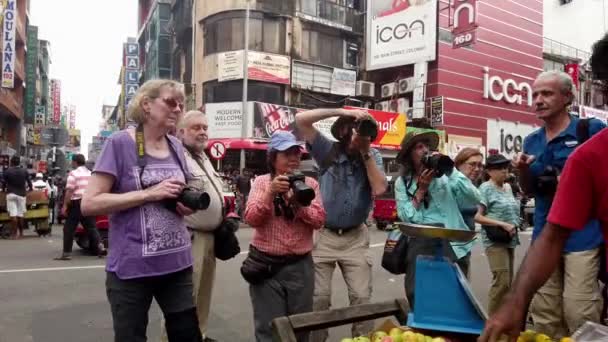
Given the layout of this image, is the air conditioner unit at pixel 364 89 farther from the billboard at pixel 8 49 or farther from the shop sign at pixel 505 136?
the billboard at pixel 8 49

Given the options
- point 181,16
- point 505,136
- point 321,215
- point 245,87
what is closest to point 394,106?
point 505,136

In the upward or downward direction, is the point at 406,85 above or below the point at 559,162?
above

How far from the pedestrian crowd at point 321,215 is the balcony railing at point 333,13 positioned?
67.4 feet

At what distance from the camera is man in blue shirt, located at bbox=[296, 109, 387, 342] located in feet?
11.7

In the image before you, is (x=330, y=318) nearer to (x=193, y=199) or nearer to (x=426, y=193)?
(x=193, y=199)

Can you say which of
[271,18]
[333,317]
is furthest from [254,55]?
[333,317]

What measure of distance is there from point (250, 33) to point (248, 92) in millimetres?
2697

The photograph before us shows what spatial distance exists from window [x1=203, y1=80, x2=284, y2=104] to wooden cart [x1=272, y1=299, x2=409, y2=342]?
2001cm

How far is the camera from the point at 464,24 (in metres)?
24.0

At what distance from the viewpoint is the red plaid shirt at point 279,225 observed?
3131 millimetres

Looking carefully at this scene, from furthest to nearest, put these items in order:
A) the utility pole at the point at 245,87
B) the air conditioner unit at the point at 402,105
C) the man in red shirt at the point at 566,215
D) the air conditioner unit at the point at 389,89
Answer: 1. the air conditioner unit at the point at 389,89
2. the air conditioner unit at the point at 402,105
3. the utility pole at the point at 245,87
4. the man in red shirt at the point at 566,215

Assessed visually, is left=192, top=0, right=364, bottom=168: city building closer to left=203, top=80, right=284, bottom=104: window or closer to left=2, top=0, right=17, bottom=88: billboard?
left=203, top=80, right=284, bottom=104: window

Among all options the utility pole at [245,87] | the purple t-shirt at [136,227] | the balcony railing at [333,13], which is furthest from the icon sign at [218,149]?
the purple t-shirt at [136,227]

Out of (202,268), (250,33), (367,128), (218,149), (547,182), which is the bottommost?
(202,268)
